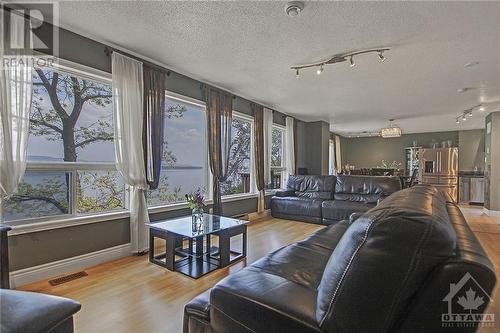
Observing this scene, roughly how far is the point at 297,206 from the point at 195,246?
9.00 feet

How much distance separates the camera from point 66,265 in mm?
2680

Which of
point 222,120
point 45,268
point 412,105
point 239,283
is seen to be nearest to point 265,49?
point 222,120

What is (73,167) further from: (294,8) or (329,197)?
(329,197)

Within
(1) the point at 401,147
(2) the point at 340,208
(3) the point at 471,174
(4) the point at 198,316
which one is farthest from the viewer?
(1) the point at 401,147

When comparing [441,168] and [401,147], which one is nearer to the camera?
[441,168]

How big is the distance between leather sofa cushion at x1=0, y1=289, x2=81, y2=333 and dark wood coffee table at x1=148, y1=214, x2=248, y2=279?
4.63 feet

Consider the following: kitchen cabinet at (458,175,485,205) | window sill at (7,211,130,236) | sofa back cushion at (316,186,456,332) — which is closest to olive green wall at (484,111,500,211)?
kitchen cabinet at (458,175,485,205)

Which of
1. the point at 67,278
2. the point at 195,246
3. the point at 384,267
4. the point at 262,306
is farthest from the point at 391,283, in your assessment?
the point at 67,278

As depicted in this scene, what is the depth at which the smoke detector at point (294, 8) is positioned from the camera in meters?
2.14

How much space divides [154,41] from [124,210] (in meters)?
2.09

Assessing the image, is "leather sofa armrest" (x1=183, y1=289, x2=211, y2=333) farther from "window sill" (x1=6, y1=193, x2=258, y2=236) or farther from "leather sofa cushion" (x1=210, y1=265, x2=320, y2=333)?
"window sill" (x1=6, y1=193, x2=258, y2=236)

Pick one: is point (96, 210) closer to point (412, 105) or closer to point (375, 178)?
point (375, 178)

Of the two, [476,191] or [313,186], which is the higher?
[313,186]

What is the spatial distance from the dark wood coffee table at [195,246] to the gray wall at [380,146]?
9.39 meters
